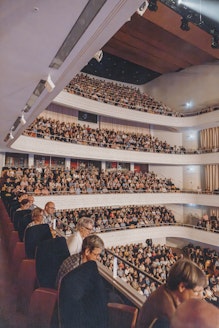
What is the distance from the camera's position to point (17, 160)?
41.8 ft

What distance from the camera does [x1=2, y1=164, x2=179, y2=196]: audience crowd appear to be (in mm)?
10117

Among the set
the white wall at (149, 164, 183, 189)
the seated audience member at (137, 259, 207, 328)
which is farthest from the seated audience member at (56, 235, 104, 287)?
the white wall at (149, 164, 183, 189)

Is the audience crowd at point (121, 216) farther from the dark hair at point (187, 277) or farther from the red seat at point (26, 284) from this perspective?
the dark hair at point (187, 277)

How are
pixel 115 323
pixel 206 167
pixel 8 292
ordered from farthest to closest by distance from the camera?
pixel 206 167 < pixel 8 292 < pixel 115 323

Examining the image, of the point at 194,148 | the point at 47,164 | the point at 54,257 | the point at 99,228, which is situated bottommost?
the point at 99,228

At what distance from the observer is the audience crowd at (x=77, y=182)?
33.2 feet

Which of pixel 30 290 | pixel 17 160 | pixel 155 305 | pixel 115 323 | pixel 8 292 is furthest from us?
pixel 17 160

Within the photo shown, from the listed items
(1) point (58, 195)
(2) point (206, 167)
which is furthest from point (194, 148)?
(1) point (58, 195)

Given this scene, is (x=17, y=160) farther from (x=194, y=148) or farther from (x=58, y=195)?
(x=194, y=148)

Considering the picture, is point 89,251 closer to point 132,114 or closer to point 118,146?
point 118,146

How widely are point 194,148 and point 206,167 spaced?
165 centimetres

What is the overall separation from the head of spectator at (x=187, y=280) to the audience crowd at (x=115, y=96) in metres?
12.5

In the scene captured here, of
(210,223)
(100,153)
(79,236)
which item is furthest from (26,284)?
(210,223)

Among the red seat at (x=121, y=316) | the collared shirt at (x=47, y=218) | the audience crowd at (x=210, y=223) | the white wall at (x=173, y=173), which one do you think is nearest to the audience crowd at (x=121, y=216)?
the audience crowd at (x=210, y=223)
